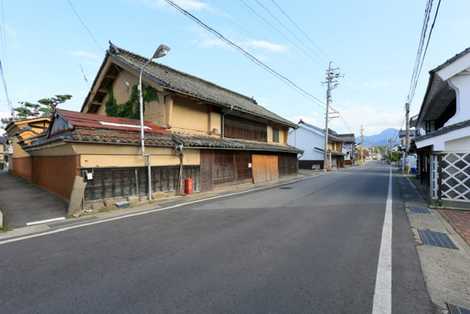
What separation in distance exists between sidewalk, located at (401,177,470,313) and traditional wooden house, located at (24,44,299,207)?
364 inches

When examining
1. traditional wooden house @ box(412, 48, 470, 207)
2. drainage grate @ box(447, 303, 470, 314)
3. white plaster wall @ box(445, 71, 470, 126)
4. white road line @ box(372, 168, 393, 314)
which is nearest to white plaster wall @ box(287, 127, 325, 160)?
traditional wooden house @ box(412, 48, 470, 207)

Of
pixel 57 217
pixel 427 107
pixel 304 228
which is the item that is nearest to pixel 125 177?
pixel 57 217

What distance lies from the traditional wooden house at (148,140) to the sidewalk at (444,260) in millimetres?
9257

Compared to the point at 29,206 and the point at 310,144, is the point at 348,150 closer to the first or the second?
the point at 310,144

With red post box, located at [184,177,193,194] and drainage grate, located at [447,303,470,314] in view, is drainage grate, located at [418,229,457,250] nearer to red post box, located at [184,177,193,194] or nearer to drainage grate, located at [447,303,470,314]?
drainage grate, located at [447,303,470,314]

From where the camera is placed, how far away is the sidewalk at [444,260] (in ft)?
10.2

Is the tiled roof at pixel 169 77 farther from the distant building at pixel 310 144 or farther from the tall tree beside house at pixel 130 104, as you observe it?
the distant building at pixel 310 144

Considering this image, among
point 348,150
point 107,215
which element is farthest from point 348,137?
point 107,215

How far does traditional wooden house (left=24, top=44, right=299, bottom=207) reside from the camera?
8.77 meters

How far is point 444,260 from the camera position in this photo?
419 centimetres

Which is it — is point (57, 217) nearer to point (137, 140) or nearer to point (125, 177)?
point (125, 177)

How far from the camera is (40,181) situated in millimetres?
13562

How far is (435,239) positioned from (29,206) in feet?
42.8

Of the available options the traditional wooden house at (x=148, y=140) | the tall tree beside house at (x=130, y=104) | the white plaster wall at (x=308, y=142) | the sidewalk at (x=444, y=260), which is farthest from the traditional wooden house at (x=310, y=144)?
the sidewalk at (x=444, y=260)
